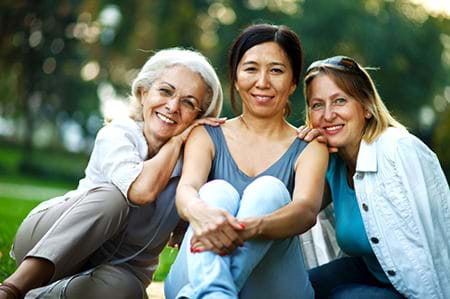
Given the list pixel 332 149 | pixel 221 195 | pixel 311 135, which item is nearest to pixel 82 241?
pixel 221 195

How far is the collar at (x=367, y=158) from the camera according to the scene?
11.4 feet

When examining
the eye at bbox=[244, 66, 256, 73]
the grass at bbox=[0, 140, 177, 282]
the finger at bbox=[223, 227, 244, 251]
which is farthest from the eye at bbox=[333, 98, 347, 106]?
the grass at bbox=[0, 140, 177, 282]

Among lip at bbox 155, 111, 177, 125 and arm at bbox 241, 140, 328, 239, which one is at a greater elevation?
lip at bbox 155, 111, 177, 125

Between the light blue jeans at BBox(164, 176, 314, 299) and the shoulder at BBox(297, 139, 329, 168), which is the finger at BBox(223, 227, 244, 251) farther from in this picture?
the shoulder at BBox(297, 139, 329, 168)

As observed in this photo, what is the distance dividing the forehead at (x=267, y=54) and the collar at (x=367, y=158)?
1.92ft

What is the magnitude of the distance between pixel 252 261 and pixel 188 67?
4.12 feet

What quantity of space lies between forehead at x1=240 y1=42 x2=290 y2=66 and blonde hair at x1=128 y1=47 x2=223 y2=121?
0.32 metres

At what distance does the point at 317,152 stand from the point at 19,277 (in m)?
1.51

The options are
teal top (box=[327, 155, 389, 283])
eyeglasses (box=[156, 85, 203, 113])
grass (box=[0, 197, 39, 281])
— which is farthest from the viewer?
grass (box=[0, 197, 39, 281])

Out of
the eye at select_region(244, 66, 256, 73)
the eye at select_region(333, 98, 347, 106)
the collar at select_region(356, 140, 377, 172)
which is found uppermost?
the eye at select_region(244, 66, 256, 73)

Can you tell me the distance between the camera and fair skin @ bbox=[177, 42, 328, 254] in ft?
10.3

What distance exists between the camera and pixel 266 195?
2.96 m

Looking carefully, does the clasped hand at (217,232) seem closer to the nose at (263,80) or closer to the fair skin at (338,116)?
the nose at (263,80)

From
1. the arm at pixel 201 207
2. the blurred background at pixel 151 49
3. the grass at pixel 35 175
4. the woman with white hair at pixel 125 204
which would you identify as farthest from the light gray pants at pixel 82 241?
the blurred background at pixel 151 49
